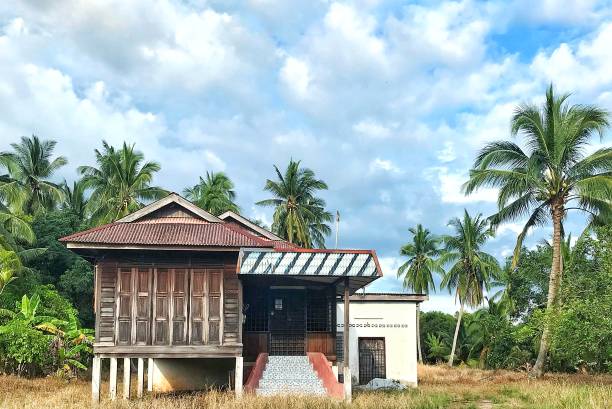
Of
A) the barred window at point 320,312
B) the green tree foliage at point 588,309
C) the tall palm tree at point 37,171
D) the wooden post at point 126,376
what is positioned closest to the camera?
the wooden post at point 126,376

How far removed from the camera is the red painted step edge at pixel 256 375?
20798 mm

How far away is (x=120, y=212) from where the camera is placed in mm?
40000

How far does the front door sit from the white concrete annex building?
4.16m

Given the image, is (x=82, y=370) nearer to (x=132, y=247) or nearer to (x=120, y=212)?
(x=120, y=212)

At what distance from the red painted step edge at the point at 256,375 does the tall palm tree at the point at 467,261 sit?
27386 millimetres

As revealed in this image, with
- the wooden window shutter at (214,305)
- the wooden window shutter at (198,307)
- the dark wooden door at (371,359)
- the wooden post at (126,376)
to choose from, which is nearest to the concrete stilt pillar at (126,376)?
the wooden post at (126,376)

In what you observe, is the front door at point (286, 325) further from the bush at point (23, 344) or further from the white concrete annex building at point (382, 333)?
the bush at point (23, 344)

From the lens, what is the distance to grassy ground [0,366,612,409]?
18188 mm

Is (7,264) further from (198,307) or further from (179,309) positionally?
(198,307)

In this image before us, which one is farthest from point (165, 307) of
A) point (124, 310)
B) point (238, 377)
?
point (238, 377)

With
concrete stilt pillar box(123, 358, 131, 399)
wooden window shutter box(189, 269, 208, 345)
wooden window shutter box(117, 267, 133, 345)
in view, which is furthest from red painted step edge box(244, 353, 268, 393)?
wooden window shutter box(117, 267, 133, 345)

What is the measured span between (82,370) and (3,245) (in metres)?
6.99

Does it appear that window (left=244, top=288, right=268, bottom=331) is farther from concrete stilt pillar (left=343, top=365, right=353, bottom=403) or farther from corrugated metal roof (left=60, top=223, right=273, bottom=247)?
concrete stilt pillar (left=343, top=365, right=353, bottom=403)

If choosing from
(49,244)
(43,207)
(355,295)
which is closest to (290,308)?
(355,295)
